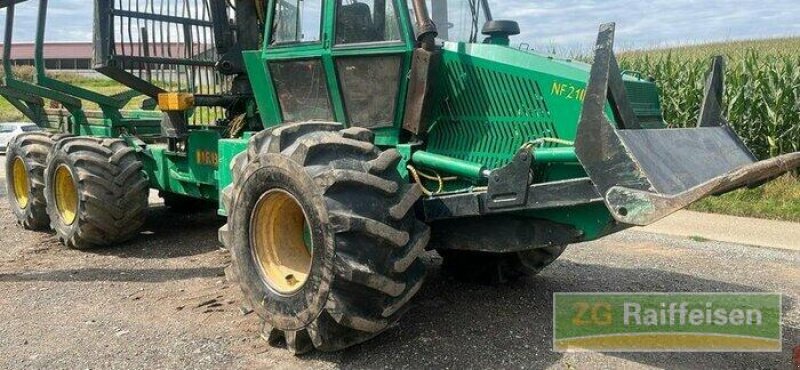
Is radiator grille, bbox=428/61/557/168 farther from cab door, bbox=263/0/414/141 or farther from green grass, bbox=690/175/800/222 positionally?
green grass, bbox=690/175/800/222

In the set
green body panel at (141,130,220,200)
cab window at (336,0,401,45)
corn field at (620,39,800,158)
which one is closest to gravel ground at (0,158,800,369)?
green body panel at (141,130,220,200)

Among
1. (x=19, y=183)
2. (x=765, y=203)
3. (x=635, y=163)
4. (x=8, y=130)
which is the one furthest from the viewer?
(x=8, y=130)

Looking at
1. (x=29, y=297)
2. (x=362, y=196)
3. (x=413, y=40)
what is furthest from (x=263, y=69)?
(x=29, y=297)

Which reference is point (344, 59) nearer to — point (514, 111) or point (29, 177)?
point (514, 111)

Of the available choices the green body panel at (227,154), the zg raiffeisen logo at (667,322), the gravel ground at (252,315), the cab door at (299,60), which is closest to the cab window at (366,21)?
the cab door at (299,60)

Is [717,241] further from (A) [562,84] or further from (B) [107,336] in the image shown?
(B) [107,336]

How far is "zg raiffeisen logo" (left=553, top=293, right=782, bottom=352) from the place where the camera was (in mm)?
4656

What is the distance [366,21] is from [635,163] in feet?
6.90

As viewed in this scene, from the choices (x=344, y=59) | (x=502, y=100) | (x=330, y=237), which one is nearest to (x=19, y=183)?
(x=344, y=59)

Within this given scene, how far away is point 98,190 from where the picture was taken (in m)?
7.08

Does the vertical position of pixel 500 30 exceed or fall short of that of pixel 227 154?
it exceeds it

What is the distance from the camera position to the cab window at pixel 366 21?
480cm

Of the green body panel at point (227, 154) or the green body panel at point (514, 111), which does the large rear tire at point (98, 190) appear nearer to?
the green body panel at point (227, 154)

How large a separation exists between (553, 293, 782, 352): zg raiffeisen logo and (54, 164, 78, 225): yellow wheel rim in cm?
504
